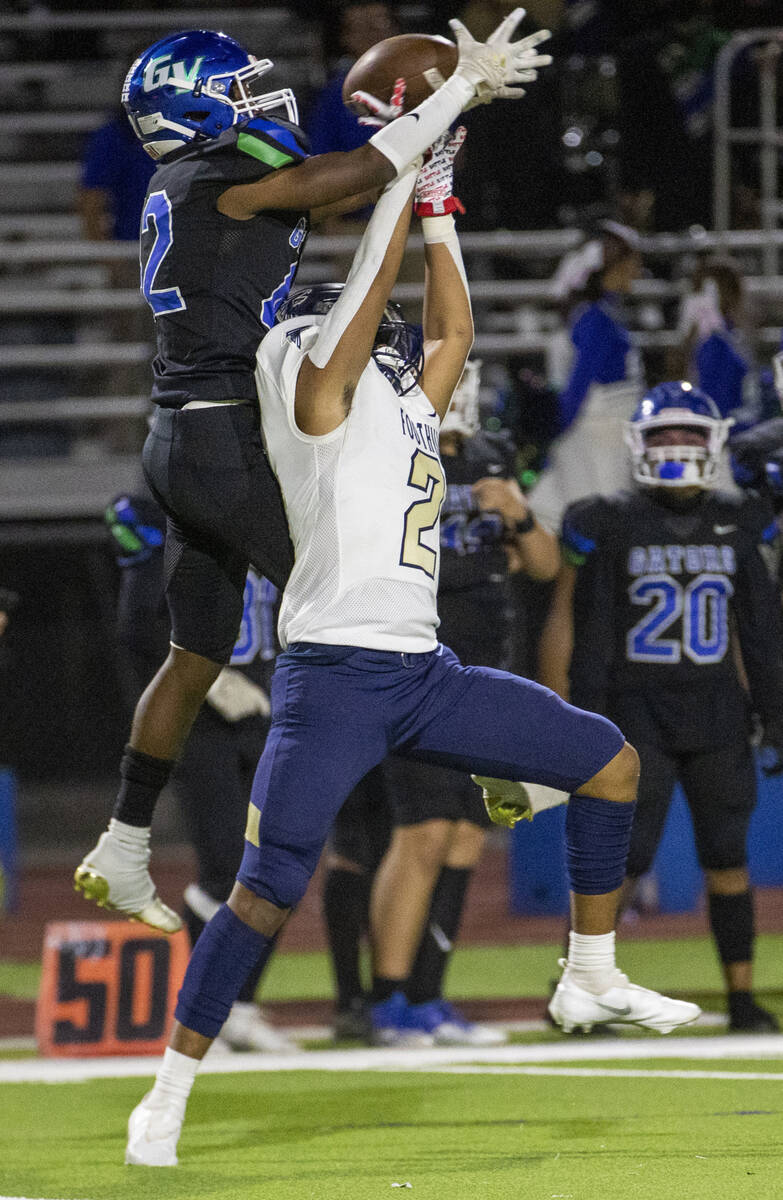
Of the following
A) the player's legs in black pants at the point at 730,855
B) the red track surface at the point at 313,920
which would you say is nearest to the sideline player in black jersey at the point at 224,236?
the player's legs in black pants at the point at 730,855

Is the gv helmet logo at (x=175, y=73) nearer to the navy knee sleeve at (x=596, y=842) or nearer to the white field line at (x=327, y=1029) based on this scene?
the navy knee sleeve at (x=596, y=842)

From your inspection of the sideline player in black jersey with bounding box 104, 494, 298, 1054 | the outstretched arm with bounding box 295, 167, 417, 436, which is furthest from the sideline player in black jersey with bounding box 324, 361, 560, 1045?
the outstretched arm with bounding box 295, 167, 417, 436

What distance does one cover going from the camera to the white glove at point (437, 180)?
12.9ft

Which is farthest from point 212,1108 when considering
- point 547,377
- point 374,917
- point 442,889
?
point 547,377

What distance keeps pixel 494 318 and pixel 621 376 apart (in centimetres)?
219

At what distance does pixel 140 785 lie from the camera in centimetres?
411

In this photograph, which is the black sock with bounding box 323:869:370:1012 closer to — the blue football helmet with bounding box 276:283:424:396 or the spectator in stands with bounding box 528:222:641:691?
the blue football helmet with bounding box 276:283:424:396

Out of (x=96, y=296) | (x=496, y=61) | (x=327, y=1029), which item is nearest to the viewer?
(x=496, y=61)

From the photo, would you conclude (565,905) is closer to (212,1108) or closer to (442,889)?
(442,889)

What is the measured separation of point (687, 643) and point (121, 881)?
209 cm

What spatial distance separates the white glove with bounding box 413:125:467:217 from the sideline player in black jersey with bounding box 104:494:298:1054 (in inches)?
65.0

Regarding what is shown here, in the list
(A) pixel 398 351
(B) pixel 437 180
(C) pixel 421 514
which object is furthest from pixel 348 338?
(B) pixel 437 180

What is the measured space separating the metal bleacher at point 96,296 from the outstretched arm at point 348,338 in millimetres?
5105

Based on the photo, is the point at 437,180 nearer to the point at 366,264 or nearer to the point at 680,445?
the point at 366,264
